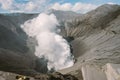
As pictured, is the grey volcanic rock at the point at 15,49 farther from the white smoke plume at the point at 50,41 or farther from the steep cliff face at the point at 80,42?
the white smoke plume at the point at 50,41

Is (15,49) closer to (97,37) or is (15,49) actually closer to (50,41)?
(50,41)

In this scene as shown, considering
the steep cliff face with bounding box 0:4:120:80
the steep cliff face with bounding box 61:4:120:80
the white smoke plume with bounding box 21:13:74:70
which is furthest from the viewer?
the white smoke plume with bounding box 21:13:74:70

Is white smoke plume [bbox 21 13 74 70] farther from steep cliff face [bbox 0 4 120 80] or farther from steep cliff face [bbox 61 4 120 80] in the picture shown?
steep cliff face [bbox 61 4 120 80]

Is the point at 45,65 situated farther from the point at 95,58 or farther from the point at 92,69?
the point at 92,69

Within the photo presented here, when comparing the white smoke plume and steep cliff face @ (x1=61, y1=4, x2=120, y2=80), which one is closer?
steep cliff face @ (x1=61, y1=4, x2=120, y2=80)

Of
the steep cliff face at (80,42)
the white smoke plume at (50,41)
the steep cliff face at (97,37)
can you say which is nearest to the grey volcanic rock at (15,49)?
the steep cliff face at (80,42)

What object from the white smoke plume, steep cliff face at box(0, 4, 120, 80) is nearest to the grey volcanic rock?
steep cliff face at box(0, 4, 120, 80)

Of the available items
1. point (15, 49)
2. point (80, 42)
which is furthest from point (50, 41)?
point (15, 49)

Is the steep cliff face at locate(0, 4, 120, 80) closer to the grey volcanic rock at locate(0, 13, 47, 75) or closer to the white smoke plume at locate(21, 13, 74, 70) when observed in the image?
the grey volcanic rock at locate(0, 13, 47, 75)

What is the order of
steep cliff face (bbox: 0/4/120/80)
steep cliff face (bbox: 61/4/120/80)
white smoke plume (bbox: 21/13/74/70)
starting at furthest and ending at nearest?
white smoke plume (bbox: 21/13/74/70) → steep cliff face (bbox: 61/4/120/80) → steep cliff face (bbox: 0/4/120/80)

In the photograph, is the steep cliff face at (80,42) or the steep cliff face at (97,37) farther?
the steep cliff face at (97,37)
